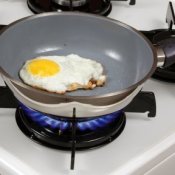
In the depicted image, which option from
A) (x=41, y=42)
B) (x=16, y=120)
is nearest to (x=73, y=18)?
(x=41, y=42)

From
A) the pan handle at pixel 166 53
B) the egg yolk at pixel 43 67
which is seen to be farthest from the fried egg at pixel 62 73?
the pan handle at pixel 166 53

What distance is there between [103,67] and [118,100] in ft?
0.70

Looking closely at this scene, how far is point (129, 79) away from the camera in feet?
2.72

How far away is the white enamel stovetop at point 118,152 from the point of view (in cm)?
67

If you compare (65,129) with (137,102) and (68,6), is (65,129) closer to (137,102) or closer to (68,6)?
(137,102)

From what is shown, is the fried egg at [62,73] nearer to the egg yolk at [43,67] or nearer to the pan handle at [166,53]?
the egg yolk at [43,67]

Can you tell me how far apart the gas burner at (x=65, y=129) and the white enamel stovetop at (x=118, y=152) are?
1 cm

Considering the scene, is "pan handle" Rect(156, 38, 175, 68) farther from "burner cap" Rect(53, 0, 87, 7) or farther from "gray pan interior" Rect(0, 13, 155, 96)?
"burner cap" Rect(53, 0, 87, 7)

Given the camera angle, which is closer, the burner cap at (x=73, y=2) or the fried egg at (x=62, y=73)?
the fried egg at (x=62, y=73)

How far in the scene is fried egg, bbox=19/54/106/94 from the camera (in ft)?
2.46

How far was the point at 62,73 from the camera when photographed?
0.78m

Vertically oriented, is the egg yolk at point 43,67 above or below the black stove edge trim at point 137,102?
above

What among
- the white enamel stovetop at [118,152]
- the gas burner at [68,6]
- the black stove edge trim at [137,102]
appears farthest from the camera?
the gas burner at [68,6]

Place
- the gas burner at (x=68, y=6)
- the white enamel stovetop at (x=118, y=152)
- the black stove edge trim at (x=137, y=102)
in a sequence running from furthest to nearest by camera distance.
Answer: the gas burner at (x=68, y=6)
the black stove edge trim at (x=137, y=102)
the white enamel stovetop at (x=118, y=152)
